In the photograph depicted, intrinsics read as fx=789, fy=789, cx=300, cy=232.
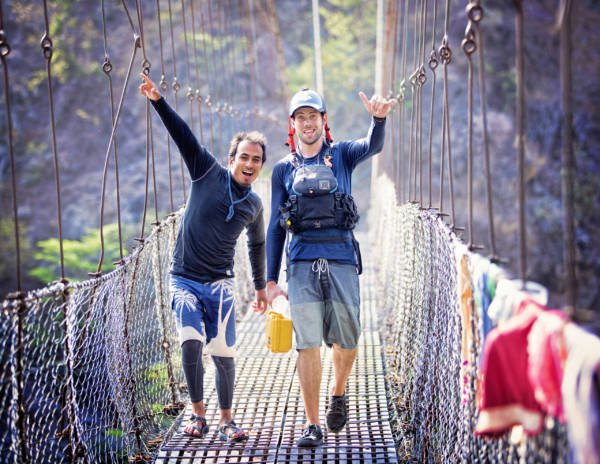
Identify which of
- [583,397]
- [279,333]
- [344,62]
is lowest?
[279,333]

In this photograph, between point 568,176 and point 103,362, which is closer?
point 568,176

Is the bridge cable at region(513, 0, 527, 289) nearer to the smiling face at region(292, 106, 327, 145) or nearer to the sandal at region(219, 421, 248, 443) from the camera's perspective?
the smiling face at region(292, 106, 327, 145)

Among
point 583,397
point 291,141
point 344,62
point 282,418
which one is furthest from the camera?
point 344,62

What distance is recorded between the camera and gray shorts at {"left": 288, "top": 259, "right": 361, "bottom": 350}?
240cm

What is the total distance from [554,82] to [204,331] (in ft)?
48.6

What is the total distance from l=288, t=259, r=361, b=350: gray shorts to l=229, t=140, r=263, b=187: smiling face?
318 millimetres

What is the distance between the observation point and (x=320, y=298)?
2.42 m

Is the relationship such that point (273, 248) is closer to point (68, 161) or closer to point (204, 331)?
point (204, 331)

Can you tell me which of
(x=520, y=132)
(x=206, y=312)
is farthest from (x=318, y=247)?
(x=520, y=132)

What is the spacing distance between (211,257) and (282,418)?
0.67m

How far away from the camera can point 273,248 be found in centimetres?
252

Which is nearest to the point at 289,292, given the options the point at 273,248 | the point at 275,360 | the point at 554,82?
the point at 273,248

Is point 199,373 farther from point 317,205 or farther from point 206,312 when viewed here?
point 317,205

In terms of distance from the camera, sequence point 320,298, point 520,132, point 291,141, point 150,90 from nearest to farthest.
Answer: point 520,132, point 150,90, point 320,298, point 291,141
